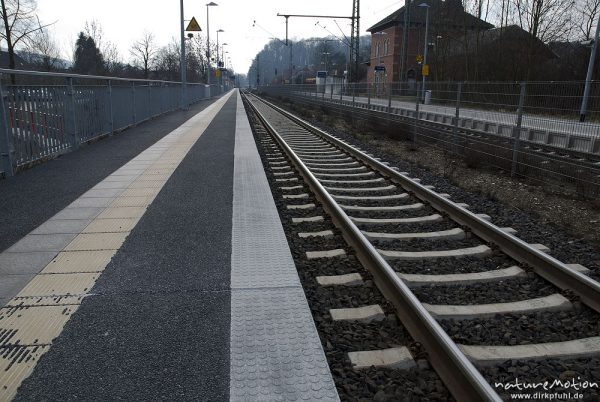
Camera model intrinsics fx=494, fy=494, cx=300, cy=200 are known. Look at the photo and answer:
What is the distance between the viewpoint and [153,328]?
3.26 m

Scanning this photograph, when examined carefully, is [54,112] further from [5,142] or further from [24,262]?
[24,262]

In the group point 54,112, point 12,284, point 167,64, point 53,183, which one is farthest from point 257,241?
point 167,64

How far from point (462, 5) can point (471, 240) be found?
44234 millimetres

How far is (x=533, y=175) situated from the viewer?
9.96 metres

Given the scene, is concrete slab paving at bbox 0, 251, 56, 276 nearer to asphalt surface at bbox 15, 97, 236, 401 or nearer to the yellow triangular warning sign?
asphalt surface at bbox 15, 97, 236, 401

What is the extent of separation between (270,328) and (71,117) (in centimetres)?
955

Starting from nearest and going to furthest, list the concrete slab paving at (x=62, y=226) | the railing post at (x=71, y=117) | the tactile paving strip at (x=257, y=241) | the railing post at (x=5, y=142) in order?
the tactile paving strip at (x=257, y=241) < the concrete slab paving at (x=62, y=226) < the railing post at (x=5, y=142) < the railing post at (x=71, y=117)

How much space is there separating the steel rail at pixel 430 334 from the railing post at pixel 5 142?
20.0ft

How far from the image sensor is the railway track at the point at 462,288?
297 centimetres

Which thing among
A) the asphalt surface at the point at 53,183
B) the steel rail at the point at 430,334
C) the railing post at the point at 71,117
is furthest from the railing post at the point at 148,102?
the steel rail at the point at 430,334

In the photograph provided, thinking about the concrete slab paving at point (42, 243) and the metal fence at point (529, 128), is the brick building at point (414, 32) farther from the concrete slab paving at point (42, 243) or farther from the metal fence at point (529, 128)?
the concrete slab paving at point (42, 243)

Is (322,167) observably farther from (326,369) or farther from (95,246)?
(326,369)

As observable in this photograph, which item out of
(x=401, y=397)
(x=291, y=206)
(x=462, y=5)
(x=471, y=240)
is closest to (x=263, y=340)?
(x=401, y=397)

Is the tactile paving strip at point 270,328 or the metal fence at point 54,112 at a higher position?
the metal fence at point 54,112
